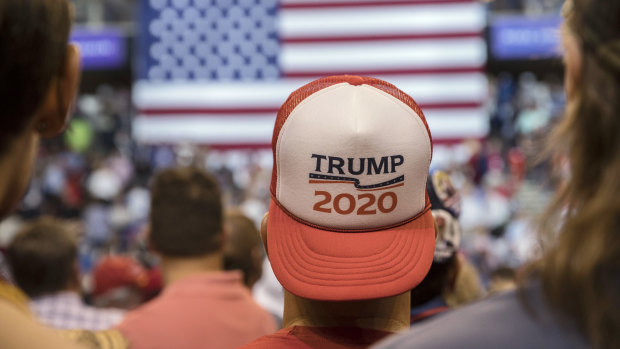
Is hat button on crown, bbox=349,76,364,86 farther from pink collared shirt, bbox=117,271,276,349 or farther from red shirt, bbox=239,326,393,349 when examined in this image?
pink collared shirt, bbox=117,271,276,349

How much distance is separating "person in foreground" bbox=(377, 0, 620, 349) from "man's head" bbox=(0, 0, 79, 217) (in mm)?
407

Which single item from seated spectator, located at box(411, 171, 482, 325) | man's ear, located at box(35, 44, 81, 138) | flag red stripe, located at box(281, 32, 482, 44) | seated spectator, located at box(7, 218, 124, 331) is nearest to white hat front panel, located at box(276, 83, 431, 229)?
man's ear, located at box(35, 44, 81, 138)

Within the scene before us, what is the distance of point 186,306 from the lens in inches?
80.7

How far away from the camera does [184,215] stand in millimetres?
2215

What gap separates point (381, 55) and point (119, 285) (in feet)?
30.4

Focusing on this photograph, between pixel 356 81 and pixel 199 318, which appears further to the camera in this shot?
pixel 199 318

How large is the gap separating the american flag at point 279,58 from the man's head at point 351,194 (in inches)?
423

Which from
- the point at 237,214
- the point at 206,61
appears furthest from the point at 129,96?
the point at 237,214

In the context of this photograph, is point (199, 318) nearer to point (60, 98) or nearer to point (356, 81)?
point (356, 81)

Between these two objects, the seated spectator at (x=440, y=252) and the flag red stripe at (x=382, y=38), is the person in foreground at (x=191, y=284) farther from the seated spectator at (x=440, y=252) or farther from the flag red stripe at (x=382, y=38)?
the flag red stripe at (x=382, y=38)

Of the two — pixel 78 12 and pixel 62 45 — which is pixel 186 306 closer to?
pixel 62 45

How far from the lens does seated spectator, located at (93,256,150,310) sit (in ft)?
10.5

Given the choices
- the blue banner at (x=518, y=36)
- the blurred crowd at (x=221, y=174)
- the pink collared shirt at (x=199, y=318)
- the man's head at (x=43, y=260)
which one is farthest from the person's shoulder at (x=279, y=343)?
the blue banner at (x=518, y=36)

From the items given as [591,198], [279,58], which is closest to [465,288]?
[591,198]
